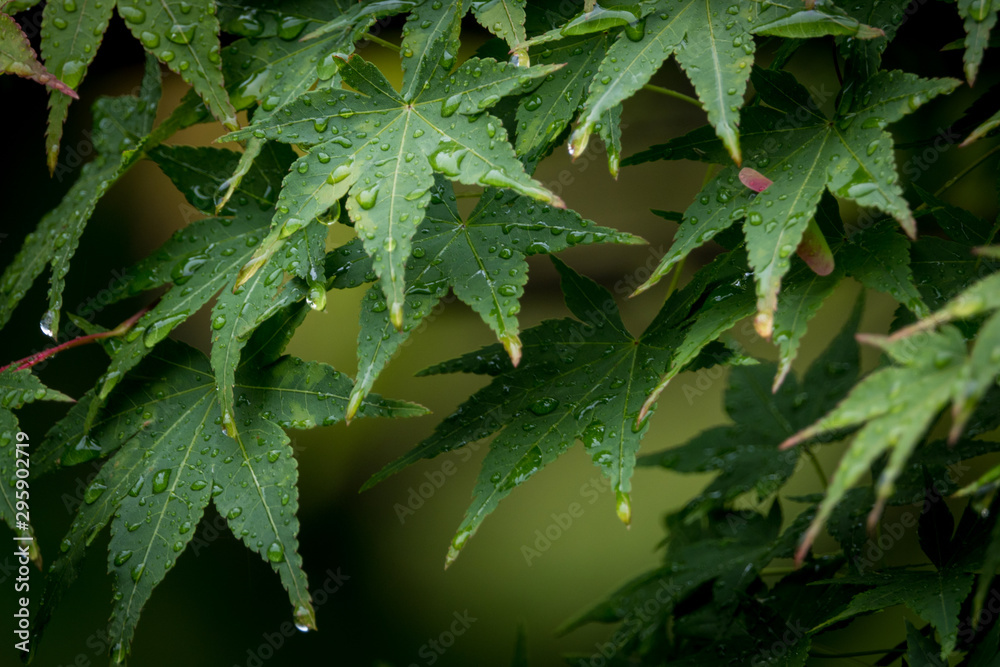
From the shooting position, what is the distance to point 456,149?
24.1 inches

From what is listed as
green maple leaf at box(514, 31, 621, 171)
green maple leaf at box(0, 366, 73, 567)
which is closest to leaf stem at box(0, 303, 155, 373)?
green maple leaf at box(0, 366, 73, 567)

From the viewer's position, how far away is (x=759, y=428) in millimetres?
1190

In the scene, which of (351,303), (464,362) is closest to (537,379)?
(464,362)

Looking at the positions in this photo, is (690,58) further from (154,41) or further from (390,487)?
(390,487)

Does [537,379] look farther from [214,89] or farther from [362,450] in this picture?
[362,450]

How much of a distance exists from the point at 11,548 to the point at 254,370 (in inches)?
45.2

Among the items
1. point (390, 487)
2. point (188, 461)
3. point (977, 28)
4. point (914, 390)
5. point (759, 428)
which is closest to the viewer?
point (914, 390)

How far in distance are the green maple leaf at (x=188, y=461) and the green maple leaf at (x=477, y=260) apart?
11cm

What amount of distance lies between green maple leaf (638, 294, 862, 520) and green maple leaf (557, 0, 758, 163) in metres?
0.65

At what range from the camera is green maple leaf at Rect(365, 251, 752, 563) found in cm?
63

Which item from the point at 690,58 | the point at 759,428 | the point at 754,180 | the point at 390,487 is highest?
the point at 690,58

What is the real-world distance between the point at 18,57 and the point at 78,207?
0.21 meters

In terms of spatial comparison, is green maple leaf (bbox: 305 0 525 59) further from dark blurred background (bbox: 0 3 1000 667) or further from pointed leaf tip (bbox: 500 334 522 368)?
dark blurred background (bbox: 0 3 1000 667)

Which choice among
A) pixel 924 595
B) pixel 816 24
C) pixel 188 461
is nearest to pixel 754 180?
pixel 816 24
